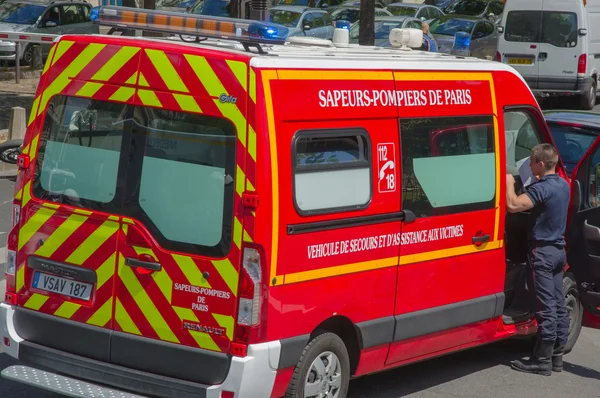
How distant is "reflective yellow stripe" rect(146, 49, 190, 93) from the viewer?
214 inches

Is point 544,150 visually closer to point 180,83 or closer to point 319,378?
point 319,378

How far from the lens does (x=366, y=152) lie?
595cm

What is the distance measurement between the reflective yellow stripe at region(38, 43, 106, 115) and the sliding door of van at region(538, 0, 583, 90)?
730 inches

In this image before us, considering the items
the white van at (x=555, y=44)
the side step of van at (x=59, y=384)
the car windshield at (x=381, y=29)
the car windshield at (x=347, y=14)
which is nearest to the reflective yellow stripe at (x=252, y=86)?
the side step of van at (x=59, y=384)

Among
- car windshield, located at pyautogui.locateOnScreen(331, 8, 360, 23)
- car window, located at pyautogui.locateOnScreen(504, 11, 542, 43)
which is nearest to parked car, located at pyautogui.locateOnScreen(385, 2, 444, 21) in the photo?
car windshield, located at pyautogui.locateOnScreen(331, 8, 360, 23)

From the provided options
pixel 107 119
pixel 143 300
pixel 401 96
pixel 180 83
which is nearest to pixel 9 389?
pixel 143 300

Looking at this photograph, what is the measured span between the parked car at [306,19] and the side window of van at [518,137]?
866 inches

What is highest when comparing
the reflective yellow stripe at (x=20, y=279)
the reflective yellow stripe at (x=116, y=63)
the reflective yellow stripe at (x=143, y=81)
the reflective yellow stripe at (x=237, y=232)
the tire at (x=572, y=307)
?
the reflective yellow stripe at (x=116, y=63)

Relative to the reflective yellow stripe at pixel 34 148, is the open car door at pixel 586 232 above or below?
below

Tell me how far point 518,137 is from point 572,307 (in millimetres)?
1444

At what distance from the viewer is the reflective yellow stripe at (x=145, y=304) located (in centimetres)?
547

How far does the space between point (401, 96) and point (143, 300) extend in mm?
1953

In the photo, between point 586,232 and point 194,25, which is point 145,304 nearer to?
point 194,25

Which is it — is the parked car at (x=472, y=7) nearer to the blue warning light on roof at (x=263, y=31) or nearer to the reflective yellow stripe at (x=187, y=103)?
the blue warning light on roof at (x=263, y=31)
